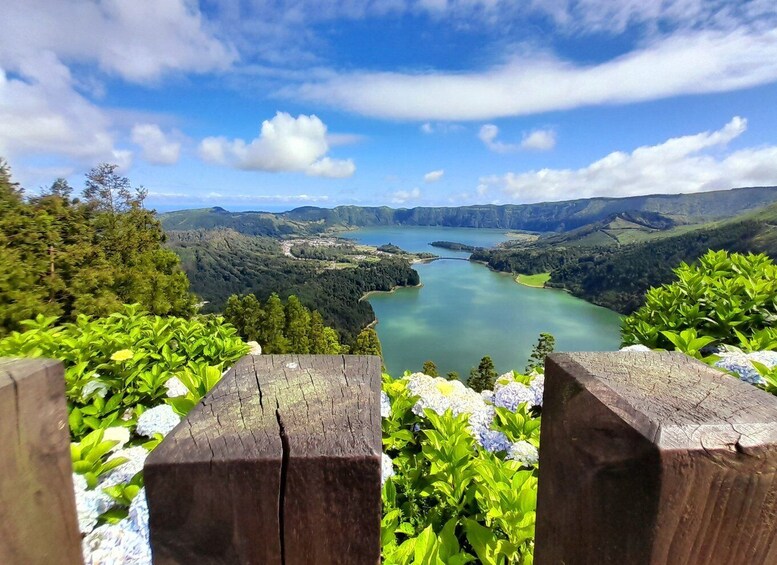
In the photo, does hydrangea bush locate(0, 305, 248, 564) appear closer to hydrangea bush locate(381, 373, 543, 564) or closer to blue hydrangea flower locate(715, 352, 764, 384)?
hydrangea bush locate(381, 373, 543, 564)

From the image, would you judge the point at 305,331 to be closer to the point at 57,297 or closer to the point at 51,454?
the point at 57,297

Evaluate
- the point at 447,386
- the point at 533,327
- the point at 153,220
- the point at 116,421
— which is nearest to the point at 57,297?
the point at 153,220

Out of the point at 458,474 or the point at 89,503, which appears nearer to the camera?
the point at 89,503

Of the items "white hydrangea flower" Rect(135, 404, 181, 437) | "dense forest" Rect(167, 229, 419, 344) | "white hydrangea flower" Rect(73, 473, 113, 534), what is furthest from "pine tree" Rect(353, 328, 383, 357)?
"white hydrangea flower" Rect(73, 473, 113, 534)

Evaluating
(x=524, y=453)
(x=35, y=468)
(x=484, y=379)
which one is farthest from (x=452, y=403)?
(x=484, y=379)

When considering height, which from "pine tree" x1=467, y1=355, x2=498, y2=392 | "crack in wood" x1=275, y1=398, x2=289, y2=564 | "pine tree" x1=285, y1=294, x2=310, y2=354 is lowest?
"pine tree" x1=467, y1=355, x2=498, y2=392

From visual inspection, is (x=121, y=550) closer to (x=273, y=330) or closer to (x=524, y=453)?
(x=524, y=453)

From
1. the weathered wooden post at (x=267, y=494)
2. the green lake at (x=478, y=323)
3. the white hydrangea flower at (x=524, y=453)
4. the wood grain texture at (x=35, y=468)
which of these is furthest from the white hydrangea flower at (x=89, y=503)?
the green lake at (x=478, y=323)
